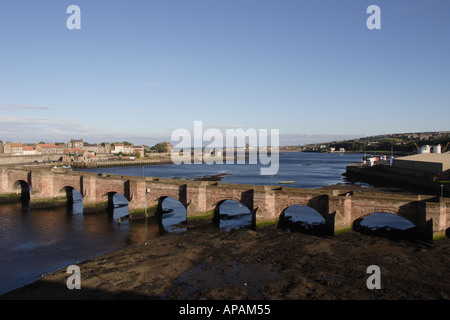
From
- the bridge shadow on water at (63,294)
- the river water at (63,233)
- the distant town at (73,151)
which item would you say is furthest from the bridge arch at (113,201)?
the distant town at (73,151)

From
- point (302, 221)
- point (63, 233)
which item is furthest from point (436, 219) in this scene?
point (63, 233)

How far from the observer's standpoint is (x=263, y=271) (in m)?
18.9

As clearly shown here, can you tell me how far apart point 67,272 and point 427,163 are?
63.0 m

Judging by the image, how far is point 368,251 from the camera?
2159 cm

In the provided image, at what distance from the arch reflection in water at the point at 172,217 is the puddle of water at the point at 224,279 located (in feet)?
34.4

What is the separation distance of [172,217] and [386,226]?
22658mm

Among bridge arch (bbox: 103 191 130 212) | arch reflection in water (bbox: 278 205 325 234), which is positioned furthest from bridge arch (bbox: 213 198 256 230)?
bridge arch (bbox: 103 191 130 212)

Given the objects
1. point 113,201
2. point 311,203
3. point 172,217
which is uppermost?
point 311,203

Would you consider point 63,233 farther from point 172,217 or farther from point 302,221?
point 302,221

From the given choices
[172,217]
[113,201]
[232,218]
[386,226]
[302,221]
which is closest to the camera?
[386,226]

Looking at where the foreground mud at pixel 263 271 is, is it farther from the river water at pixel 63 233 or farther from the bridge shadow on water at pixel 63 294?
the river water at pixel 63 233

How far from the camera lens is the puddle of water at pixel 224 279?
1641 cm

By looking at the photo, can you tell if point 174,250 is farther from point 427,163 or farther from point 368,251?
point 427,163
